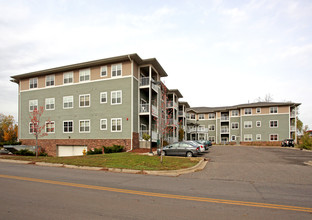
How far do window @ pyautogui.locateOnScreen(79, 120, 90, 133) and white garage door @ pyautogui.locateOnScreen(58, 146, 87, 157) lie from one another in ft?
6.94

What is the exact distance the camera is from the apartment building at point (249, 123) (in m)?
50.5

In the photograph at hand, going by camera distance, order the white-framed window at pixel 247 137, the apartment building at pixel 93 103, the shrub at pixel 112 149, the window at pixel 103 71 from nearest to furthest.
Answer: the shrub at pixel 112 149, the apartment building at pixel 93 103, the window at pixel 103 71, the white-framed window at pixel 247 137

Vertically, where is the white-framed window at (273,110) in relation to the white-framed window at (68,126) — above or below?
above

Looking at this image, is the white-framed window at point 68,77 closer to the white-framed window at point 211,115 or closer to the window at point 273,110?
the white-framed window at point 211,115

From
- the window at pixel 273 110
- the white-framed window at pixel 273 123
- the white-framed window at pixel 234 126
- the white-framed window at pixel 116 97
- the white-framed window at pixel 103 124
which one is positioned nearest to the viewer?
the white-framed window at pixel 116 97

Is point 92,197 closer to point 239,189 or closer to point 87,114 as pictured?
point 239,189

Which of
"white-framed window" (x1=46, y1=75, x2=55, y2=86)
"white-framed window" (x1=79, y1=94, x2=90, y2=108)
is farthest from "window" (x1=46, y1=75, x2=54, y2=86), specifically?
"white-framed window" (x1=79, y1=94, x2=90, y2=108)

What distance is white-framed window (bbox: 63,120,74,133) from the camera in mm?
29672

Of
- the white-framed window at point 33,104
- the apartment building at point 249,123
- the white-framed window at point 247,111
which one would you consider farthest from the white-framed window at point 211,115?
the white-framed window at point 33,104

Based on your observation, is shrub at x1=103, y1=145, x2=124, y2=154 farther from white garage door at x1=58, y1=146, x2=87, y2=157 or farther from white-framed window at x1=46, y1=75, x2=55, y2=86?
white-framed window at x1=46, y1=75, x2=55, y2=86

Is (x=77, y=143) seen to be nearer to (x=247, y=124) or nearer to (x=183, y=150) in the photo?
(x=183, y=150)

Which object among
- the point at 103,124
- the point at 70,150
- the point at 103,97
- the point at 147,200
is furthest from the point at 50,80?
the point at 147,200

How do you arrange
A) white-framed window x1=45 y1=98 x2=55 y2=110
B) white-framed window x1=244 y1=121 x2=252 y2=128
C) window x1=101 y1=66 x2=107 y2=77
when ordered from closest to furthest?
window x1=101 y1=66 x2=107 y2=77
white-framed window x1=45 y1=98 x2=55 y2=110
white-framed window x1=244 y1=121 x2=252 y2=128

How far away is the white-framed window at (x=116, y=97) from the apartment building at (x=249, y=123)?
107 ft
